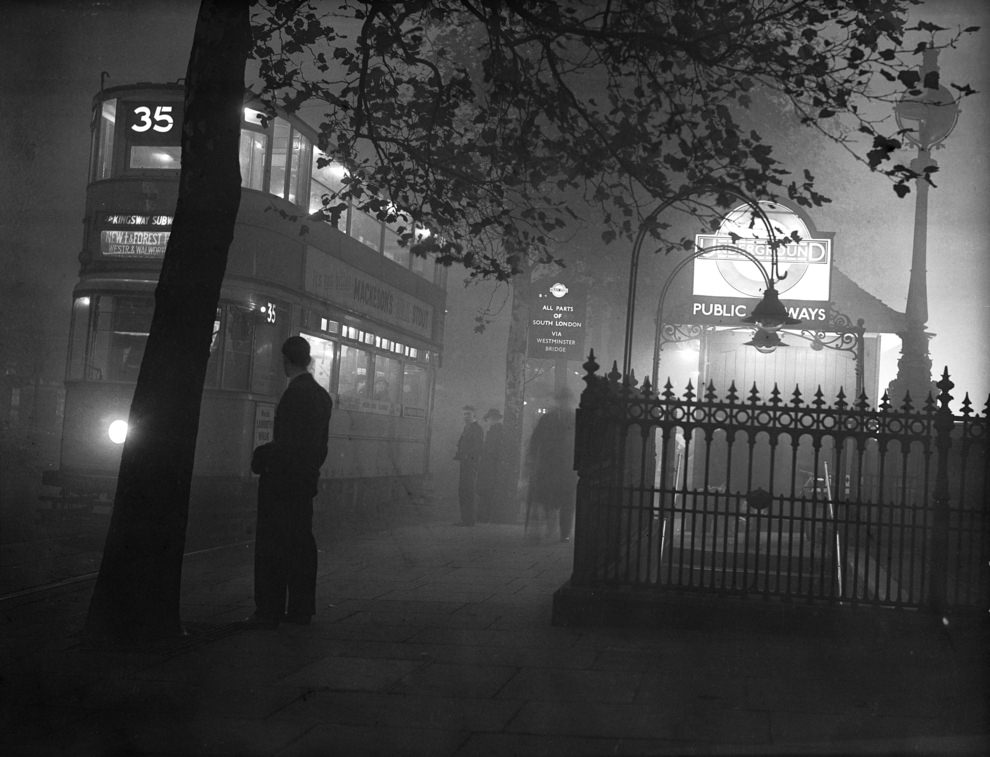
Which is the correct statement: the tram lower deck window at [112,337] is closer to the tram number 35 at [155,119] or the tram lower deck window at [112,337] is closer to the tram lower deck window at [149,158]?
the tram lower deck window at [149,158]

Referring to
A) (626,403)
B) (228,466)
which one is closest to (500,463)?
(228,466)

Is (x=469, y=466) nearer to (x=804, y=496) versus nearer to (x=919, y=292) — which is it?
(x=919, y=292)

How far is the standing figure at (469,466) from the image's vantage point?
19.2 metres

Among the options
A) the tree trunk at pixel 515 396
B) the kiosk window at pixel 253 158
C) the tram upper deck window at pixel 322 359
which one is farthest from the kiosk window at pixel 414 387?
the kiosk window at pixel 253 158

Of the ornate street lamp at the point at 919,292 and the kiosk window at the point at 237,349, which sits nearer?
the kiosk window at the point at 237,349

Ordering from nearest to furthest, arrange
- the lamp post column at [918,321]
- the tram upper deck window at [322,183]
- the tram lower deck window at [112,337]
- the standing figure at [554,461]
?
the tram lower deck window at [112,337], the standing figure at [554,461], the tram upper deck window at [322,183], the lamp post column at [918,321]

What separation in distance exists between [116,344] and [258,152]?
3.11 meters

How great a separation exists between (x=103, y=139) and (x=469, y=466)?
784 centimetres

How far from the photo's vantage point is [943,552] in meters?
8.32

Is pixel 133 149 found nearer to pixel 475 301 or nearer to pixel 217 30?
pixel 217 30

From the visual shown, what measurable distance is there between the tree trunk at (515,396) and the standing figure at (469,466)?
5.16 ft

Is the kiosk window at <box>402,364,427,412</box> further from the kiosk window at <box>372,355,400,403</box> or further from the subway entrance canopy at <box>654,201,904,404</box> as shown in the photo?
the subway entrance canopy at <box>654,201,904,404</box>

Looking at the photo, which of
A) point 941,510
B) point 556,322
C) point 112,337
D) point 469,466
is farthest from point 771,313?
point 556,322

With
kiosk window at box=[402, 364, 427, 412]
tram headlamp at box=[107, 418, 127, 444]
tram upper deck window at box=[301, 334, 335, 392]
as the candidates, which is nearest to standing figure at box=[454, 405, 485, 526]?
kiosk window at box=[402, 364, 427, 412]
